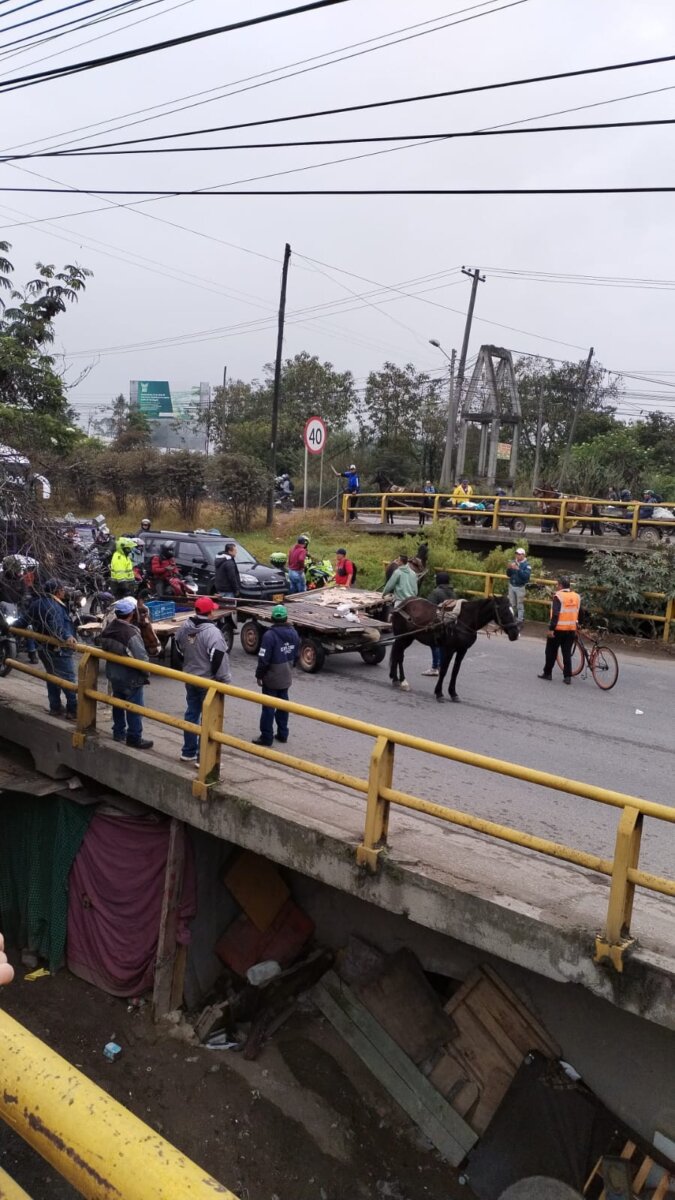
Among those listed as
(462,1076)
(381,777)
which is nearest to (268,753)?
(381,777)

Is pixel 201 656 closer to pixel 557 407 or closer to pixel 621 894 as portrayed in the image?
pixel 621 894

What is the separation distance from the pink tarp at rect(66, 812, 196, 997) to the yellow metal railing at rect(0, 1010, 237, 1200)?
714 cm

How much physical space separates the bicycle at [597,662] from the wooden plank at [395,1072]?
7.63 metres

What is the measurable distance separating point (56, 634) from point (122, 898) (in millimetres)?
2733

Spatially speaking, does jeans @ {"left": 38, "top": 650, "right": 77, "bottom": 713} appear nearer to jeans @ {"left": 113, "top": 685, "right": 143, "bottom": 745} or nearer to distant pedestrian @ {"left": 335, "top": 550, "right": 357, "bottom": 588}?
jeans @ {"left": 113, "top": 685, "right": 143, "bottom": 745}

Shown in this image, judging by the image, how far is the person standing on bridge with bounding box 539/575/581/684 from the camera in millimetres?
13164

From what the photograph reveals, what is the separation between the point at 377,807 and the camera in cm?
595

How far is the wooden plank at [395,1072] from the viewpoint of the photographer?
668 cm

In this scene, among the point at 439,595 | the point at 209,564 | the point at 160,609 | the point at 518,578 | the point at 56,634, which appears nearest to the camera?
the point at 56,634

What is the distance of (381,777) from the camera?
581 cm

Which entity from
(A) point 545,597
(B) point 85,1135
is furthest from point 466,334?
(B) point 85,1135

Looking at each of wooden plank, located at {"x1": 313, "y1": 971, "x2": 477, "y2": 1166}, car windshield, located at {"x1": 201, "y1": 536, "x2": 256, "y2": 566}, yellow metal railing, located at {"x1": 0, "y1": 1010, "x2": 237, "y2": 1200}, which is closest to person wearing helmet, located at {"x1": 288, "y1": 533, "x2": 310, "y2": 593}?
car windshield, located at {"x1": 201, "y1": 536, "x2": 256, "y2": 566}

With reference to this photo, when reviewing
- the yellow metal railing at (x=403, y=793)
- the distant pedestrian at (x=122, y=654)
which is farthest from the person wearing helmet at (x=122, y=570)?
the yellow metal railing at (x=403, y=793)

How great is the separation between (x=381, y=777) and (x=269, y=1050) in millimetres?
3563
